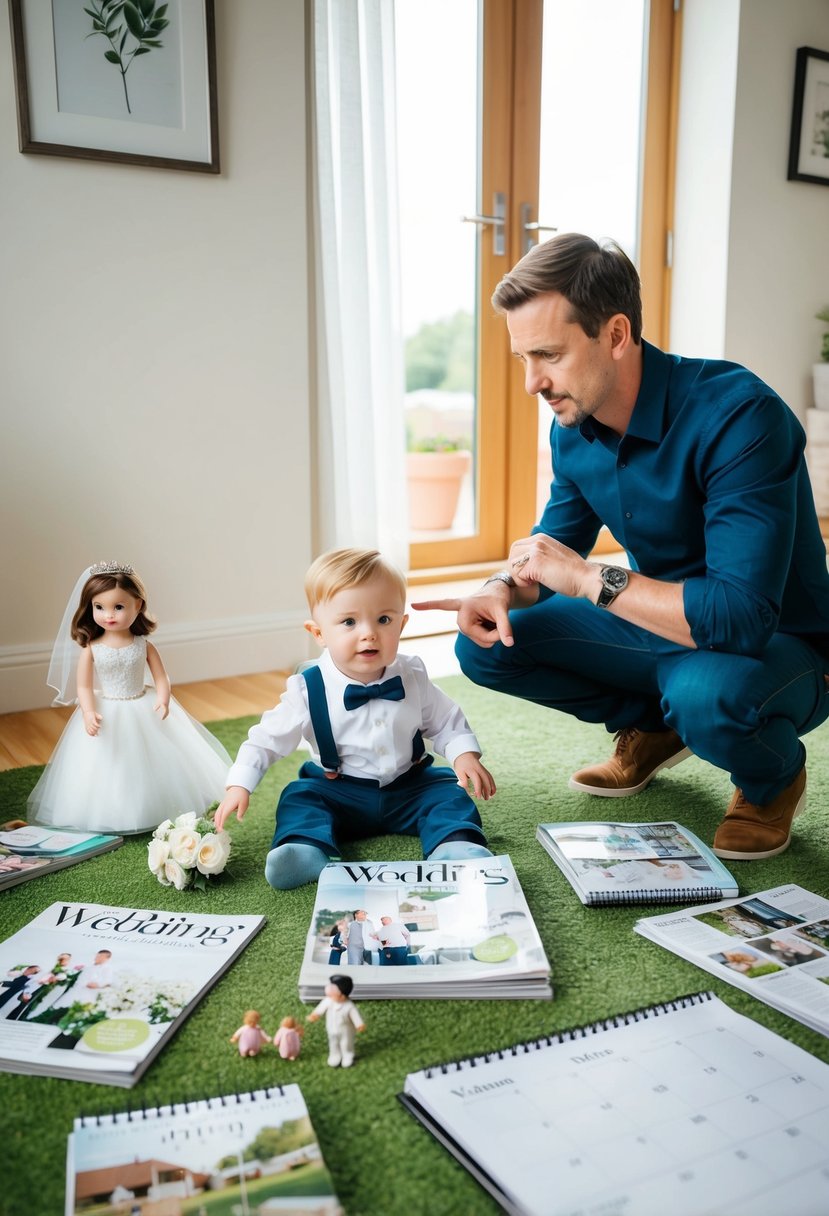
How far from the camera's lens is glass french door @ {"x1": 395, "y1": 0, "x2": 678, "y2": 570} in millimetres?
3408

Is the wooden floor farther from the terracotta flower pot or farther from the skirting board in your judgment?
the terracotta flower pot

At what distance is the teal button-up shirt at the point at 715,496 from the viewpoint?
4.66 ft

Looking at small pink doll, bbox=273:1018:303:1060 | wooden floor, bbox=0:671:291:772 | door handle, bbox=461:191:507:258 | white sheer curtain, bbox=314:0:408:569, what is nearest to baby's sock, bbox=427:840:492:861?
small pink doll, bbox=273:1018:303:1060

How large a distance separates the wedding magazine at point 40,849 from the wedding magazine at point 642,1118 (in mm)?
765

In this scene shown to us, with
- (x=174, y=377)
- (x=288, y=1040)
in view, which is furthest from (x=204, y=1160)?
(x=174, y=377)

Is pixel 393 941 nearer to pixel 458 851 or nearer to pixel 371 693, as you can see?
pixel 458 851

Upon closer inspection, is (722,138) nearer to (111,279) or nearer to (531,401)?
(531,401)

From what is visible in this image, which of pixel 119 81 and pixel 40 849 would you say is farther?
pixel 119 81

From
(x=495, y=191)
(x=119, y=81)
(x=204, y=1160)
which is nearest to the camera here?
(x=204, y=1160)

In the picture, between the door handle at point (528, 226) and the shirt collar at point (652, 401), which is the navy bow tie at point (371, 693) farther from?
the door handle at point (528, 226)

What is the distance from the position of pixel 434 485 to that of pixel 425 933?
2.79m

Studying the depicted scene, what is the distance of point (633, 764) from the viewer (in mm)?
1872

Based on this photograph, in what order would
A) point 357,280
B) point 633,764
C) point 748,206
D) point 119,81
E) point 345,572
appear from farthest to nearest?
point 748,206 → point 357,280 → point 119,81 → point 633,764 → point 345,572

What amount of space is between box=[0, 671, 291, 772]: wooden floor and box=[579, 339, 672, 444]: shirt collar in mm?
1239
